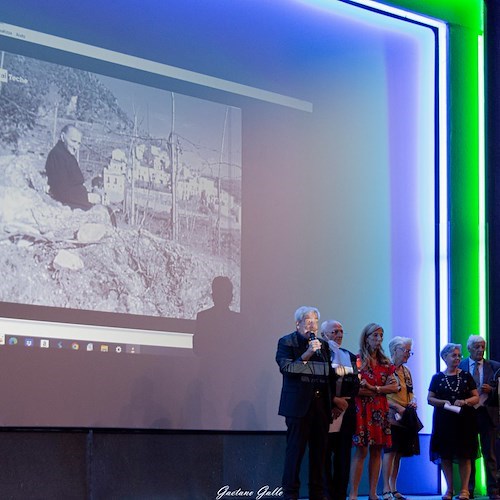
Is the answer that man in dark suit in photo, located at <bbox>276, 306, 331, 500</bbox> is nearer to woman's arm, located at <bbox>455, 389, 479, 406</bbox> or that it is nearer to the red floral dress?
the red floral dress

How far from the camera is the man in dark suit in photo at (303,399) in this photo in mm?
5973

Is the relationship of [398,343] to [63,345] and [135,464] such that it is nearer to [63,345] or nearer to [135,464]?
[135,464]

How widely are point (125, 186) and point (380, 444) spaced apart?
2422 millimetres

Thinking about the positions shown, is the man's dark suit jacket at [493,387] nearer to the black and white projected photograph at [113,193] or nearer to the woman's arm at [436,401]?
the woman's arm at [436,401]

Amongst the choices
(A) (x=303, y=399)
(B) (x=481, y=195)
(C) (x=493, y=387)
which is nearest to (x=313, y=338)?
(A) (x=303, y=399)

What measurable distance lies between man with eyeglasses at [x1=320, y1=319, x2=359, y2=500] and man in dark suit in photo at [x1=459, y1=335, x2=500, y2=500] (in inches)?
56.0

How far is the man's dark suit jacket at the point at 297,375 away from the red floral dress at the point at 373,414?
0.58m

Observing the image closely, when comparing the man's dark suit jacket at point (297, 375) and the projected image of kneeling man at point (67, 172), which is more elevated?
the projected image of kneeling man at point (67, 172)

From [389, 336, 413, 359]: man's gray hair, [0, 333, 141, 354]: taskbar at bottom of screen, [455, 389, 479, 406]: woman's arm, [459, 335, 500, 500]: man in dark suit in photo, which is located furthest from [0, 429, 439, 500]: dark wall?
[459, 335, 500, 500]: man in dark suit in photo

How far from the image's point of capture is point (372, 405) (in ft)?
21.6

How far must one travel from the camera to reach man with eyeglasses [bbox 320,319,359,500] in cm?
629

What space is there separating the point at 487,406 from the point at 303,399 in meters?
2.06

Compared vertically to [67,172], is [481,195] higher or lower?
higher

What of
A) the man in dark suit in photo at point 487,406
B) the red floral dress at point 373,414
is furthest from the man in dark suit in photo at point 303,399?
the man in dark suit in photo at point 487,406
